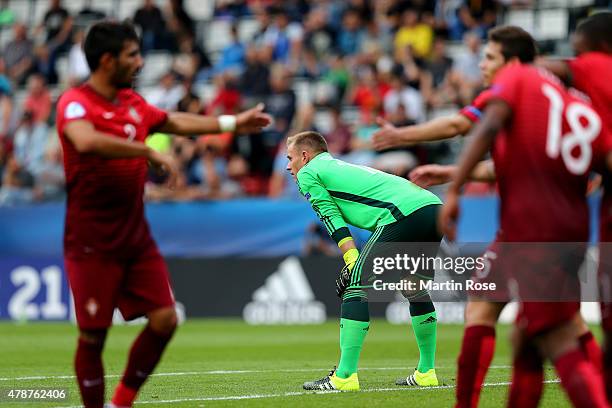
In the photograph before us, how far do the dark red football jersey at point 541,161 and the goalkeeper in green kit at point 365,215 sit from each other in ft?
12.7

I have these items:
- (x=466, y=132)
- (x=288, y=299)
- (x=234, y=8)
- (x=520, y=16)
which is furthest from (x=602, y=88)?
(x=234, y=8)

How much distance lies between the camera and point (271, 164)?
2225 cm

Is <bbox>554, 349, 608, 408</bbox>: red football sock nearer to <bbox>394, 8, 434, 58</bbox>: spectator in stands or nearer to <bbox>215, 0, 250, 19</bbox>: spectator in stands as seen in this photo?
<bbox>394, 8, 434, 58</bbox>: spectator in stands

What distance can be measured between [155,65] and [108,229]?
20.0 metres

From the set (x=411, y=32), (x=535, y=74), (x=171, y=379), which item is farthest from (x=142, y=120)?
(x=411, y=32)

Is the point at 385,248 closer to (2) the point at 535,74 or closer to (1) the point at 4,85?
(2) the point at 535,74

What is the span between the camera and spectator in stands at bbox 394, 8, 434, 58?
76.0 feet

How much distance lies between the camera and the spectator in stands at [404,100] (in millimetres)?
21094

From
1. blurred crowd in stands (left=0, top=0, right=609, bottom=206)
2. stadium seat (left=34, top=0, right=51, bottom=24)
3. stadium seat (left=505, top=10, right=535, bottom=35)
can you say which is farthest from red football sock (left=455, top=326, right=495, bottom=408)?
stadium seat (left=34, top=0, right=51, bottom=24)

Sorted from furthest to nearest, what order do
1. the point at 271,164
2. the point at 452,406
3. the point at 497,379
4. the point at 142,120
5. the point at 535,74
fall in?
the point at 271,164 < the point at 497,379 < the point at 452,406 < the point at 142,120 < the point at 535,74

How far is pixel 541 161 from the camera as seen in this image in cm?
605

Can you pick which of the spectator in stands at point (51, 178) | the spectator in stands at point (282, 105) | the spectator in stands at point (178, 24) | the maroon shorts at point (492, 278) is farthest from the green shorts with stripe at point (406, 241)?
the spectator in stands at point (178, 24)

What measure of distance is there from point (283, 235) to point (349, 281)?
10.6m

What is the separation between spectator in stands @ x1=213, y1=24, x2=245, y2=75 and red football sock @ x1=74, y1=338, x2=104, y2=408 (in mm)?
17849
